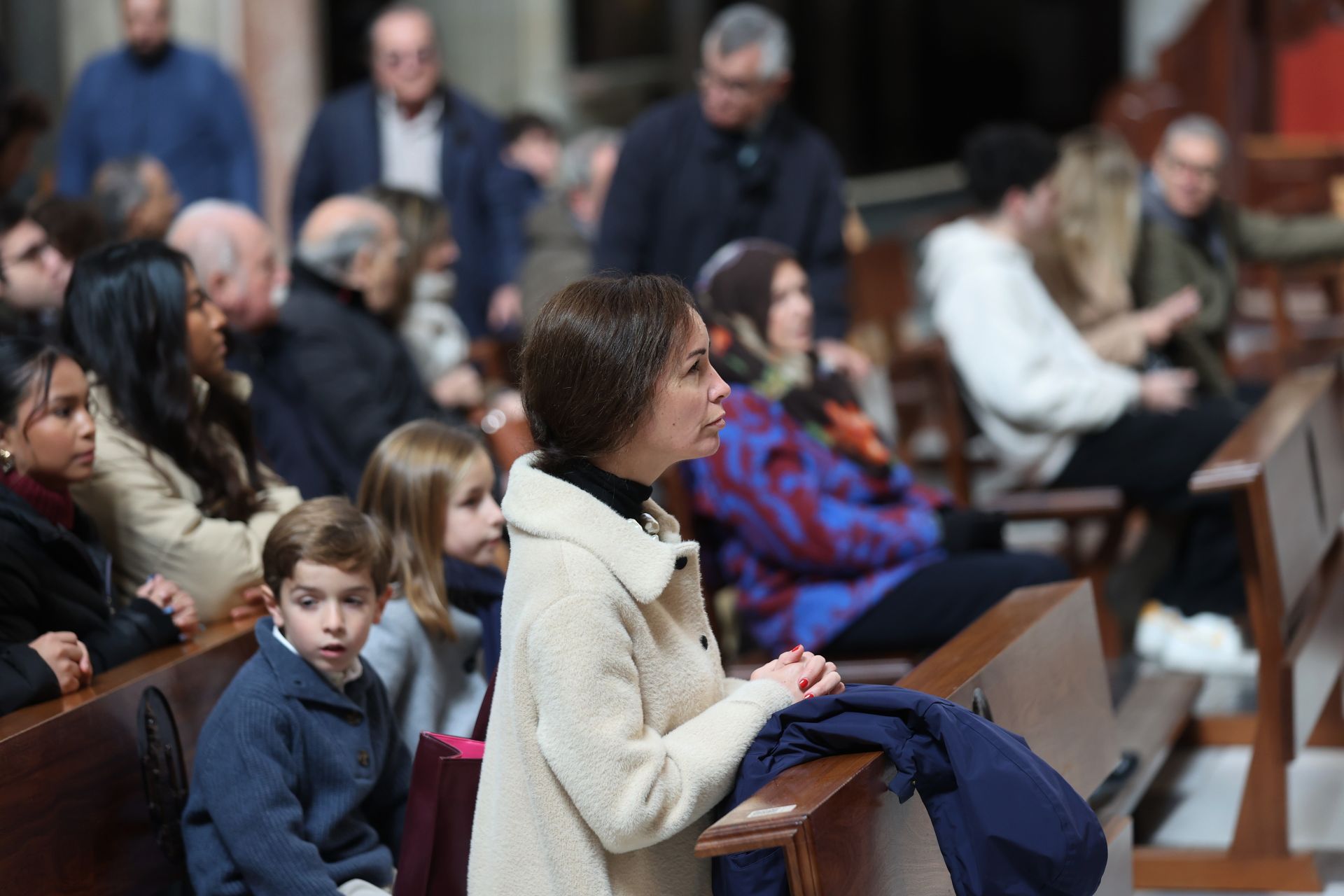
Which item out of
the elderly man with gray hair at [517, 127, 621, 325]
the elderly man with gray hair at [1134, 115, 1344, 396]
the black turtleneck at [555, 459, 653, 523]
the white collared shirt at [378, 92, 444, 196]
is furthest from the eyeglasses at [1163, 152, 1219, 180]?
the black turtleneck at [555, 459, 653, 523]

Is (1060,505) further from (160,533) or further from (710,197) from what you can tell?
(160,533)

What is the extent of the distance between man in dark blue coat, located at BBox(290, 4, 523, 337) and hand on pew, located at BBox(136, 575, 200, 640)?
3.11 metres

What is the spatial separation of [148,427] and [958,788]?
5.57 feet

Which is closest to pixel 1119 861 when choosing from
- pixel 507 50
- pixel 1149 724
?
pixel 1149 724

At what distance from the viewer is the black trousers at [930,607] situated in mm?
3688

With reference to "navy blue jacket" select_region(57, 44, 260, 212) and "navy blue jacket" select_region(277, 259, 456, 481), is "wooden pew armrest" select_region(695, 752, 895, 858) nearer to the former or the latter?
"navy blue jacket" select_region(277, 259, 456, 481)

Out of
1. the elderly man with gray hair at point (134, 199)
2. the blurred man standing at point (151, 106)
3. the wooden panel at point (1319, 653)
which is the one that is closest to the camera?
the wooden panel at point (1319, 653)

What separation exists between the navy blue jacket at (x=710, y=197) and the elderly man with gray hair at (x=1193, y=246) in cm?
112

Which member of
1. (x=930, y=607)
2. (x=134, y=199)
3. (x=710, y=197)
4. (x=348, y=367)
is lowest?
(x=930, y=607)

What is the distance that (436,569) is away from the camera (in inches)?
113

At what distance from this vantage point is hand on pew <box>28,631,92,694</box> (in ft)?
7.89

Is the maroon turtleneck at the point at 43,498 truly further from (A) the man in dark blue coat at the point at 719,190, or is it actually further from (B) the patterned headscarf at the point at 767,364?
(A) the man in dark blue coat at the point at 719,190

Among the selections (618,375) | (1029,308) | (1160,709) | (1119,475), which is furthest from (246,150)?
(618,375)

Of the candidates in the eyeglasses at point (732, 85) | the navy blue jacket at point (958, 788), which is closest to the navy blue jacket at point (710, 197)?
the eyeglasses at point (732, 85)
